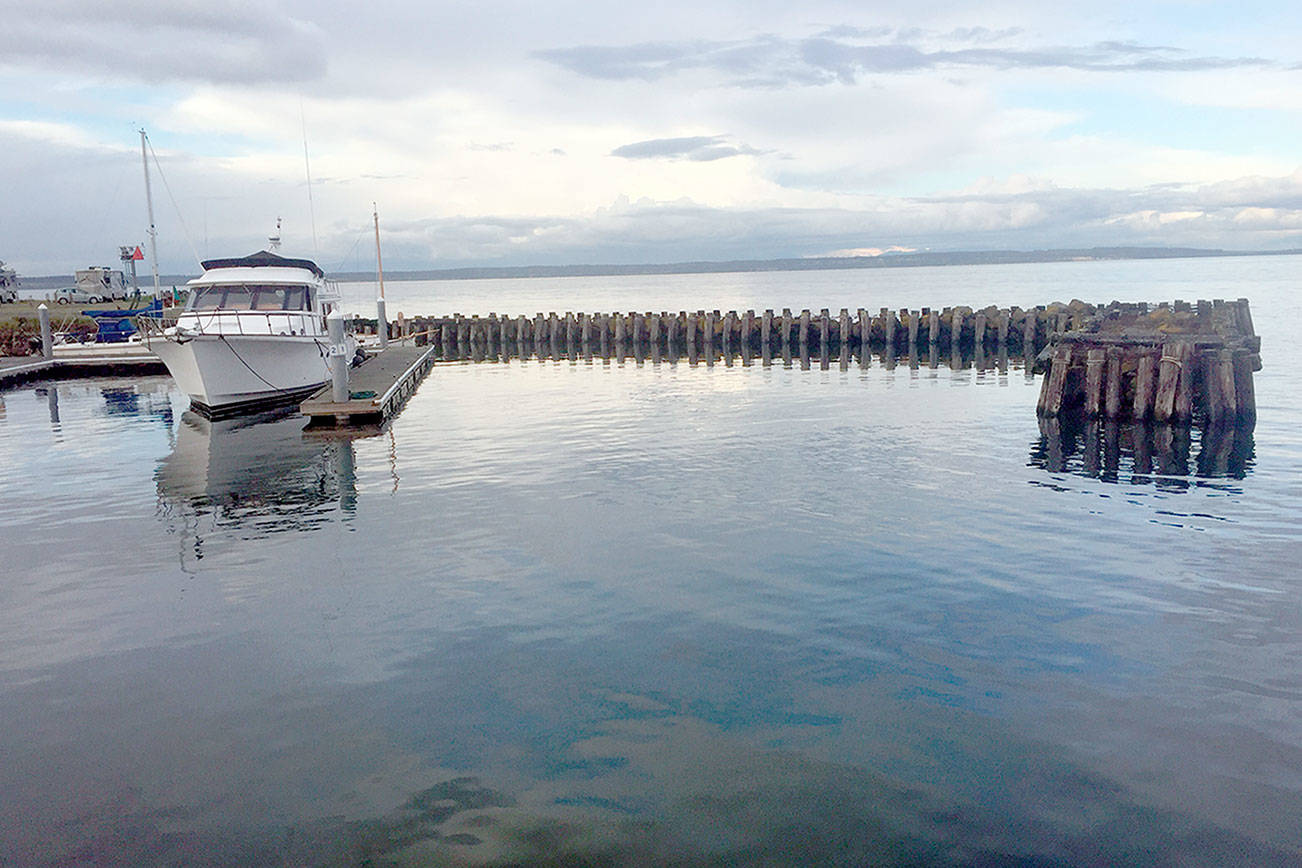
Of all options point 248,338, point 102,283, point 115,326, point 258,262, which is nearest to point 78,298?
point 102,283

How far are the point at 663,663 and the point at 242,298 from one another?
21856mm

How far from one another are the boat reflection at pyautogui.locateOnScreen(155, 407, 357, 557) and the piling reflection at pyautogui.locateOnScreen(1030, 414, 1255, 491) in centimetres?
1205

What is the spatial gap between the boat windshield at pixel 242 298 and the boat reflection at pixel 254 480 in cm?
417

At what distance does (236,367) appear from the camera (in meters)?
24.4

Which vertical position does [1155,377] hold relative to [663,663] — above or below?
above

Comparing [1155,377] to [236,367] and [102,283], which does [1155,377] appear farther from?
[102,283]

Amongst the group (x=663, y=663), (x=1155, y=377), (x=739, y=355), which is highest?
(x=1155, y=377)

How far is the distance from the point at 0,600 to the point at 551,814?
25.6 ft

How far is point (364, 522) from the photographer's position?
13461mm

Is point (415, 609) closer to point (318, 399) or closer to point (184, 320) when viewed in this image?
point (318, 399)

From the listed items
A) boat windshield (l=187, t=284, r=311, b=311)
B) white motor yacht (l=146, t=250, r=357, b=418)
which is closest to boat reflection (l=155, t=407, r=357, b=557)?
white motor yacht (l=146, t=250, r=357, b=418)

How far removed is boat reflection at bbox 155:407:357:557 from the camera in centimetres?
1380

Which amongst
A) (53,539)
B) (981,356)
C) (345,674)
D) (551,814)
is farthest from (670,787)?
(981,356)

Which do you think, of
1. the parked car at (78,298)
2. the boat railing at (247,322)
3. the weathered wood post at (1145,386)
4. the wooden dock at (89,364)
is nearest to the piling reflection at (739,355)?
the wooden dock at (89,364)
